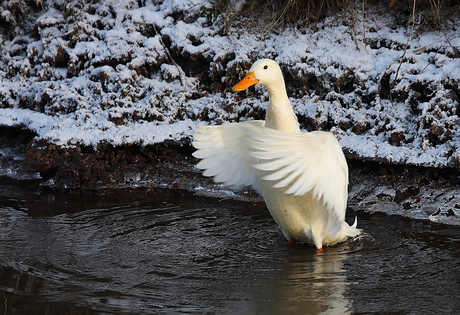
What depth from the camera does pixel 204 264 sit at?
11.4 ft

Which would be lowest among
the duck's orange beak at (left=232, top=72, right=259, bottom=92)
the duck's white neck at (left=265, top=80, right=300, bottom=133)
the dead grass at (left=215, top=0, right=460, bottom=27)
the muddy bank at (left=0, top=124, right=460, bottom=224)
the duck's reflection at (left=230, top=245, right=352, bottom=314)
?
the duck's reflection at (left=230, top=245, right=352, bottom=314)

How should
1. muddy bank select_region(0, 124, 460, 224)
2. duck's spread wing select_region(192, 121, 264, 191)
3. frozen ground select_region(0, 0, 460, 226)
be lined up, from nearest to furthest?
duck's spread wing select_region(192, 121, 264, 191)
muddy bank select_region(0, 124, 460, 224)
frozen ground select_region(0, 0, 460, 226)

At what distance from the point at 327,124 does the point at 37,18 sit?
4.23 meters

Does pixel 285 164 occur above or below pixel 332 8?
below

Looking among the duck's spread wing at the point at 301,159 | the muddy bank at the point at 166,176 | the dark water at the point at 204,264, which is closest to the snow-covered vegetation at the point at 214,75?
the muddy bank at the point at 166,176

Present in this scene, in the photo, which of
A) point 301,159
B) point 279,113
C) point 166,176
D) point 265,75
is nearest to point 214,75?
point 166,176

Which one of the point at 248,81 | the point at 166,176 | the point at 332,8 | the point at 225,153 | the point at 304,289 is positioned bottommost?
the point at 304,289

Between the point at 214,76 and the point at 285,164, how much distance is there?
3061 mm

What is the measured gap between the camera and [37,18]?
7.18 m

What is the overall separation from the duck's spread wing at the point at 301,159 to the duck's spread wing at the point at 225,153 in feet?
2.37

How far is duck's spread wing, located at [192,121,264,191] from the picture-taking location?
13.5 ft

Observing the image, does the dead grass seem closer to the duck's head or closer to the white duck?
the duck's head

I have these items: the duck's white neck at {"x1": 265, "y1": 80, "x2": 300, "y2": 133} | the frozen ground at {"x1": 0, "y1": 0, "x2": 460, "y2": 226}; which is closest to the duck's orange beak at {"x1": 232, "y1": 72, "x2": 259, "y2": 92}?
the duck's white neck at {"x1": 265, "y1": 80, "x2": 300, "y2": 133}

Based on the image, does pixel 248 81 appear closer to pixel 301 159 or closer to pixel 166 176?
pixel 301 159
